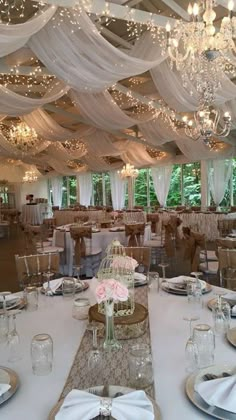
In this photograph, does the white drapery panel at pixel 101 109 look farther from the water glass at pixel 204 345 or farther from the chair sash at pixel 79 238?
the water glass at pixel 204 345

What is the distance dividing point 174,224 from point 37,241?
3.16 metres

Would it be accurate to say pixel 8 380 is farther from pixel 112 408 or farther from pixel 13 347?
pixel 112 408

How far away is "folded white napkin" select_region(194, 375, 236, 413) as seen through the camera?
122 centimetres

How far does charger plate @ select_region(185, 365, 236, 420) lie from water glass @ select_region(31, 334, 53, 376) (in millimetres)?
590

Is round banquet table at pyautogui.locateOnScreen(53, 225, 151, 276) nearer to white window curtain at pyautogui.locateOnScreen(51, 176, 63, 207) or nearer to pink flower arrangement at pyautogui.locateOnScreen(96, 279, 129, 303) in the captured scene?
pink flower arrangement at pyautogui.locateOnScreen(96, 279, 129, 303)

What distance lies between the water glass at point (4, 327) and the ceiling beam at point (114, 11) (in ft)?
10.1

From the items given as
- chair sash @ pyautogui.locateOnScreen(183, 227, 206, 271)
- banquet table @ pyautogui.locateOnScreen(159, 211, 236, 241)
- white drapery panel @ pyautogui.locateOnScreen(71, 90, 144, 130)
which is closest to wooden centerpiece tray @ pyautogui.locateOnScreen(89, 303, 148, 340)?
chair sash @ pyautogui.locateOnScreen(183, 227, 206, 271)

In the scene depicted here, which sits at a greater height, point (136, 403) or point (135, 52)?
point (135, 52)

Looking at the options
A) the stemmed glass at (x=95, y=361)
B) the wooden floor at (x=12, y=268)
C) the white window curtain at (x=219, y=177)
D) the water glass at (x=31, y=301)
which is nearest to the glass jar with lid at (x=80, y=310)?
the water glass at (x=31, y=301)

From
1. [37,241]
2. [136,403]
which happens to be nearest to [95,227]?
[37,241]

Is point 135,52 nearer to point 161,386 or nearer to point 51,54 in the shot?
point 51,54

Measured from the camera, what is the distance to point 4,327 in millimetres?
1929

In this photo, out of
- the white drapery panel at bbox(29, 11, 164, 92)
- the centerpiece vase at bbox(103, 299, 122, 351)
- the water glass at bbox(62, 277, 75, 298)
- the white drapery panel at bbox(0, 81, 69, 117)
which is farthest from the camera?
the white drapery panel at bbox(0, 81, 69, 117)

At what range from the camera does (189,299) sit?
2.37 meters
